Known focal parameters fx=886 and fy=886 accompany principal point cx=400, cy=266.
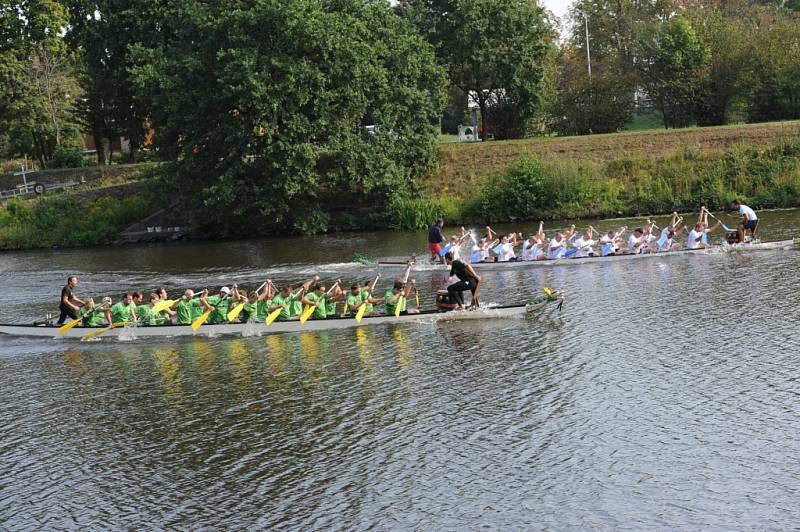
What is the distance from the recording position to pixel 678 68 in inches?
2463

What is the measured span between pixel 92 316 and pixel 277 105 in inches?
839

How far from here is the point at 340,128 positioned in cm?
4791

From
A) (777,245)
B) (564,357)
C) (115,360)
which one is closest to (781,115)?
(777,245)

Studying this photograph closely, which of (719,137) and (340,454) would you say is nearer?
(340,454)

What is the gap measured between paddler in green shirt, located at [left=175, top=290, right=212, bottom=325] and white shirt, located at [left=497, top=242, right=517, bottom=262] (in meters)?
12.7

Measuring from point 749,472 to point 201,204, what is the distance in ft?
128

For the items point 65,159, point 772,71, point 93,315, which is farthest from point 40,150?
point 772,71

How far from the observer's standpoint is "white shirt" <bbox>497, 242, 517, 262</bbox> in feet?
111

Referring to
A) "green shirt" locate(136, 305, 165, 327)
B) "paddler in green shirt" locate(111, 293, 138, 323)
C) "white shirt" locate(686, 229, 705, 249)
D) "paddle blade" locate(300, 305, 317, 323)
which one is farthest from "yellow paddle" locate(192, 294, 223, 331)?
"white shirt" locate(686, 229, 705, 249)

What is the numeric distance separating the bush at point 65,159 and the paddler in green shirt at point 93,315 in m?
43.2

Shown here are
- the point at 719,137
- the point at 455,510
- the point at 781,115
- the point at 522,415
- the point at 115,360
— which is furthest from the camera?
the point at 781,115

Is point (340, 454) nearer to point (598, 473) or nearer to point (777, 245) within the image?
point (598, 473)

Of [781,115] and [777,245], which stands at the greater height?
[781,115]

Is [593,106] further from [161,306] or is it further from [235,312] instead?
[161,306]
